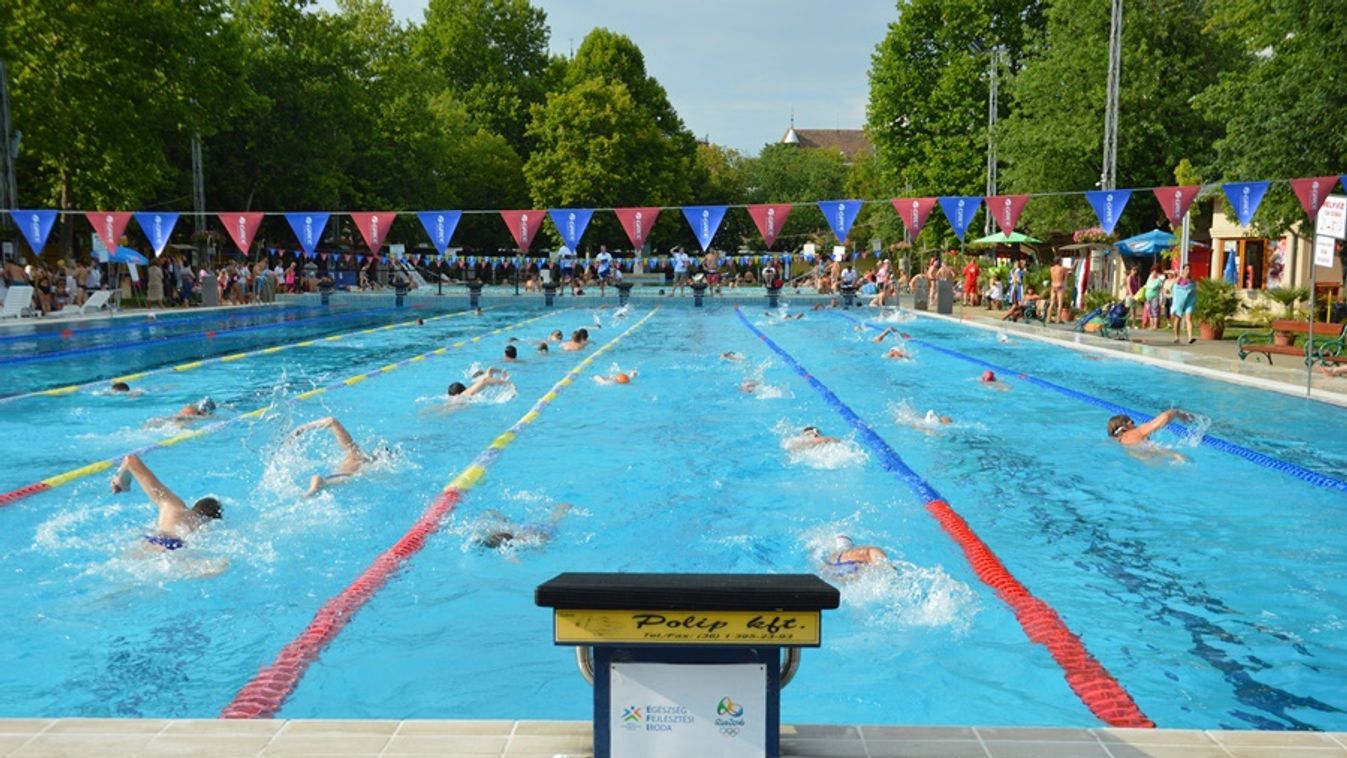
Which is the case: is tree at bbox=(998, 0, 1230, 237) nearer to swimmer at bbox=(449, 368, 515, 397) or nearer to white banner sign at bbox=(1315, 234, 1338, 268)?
white banner sign at bbox=(1315, 234, 1338, 268)

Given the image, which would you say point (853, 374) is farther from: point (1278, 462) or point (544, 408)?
point (1278, 462)

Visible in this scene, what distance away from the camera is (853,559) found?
591 centimetres

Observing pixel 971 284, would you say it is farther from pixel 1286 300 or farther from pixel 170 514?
pixel 170 514

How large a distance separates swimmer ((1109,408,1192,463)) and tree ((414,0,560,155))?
170 ft

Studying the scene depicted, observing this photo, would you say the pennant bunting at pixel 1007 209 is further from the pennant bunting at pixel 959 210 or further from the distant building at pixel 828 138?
the distant building at pixel 828 138

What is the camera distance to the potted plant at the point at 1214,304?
17.5 metres

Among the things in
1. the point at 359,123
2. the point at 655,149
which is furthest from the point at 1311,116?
the point at 655,149

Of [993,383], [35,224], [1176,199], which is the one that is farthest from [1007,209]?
[35,224]

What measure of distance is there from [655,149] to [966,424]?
142 feet

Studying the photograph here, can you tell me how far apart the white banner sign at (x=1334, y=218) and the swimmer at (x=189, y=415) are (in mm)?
11330

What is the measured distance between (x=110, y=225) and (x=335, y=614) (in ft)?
62.3

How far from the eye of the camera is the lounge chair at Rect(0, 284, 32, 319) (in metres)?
20.5

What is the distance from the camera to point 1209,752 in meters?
2.82

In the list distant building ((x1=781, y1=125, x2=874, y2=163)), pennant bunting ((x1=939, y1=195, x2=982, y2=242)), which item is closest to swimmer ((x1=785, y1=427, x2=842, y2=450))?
pennant bunting ((x1=939, y1=195, x2=982, y2=242))
